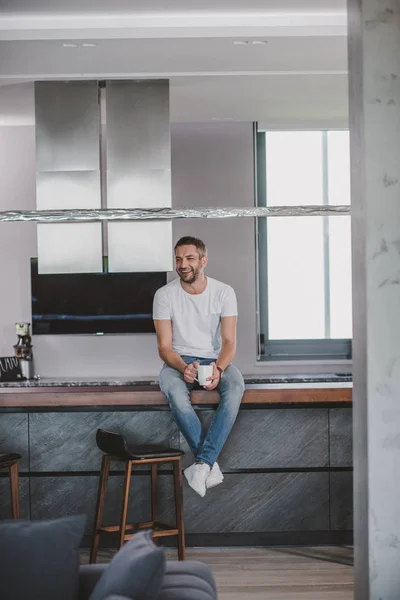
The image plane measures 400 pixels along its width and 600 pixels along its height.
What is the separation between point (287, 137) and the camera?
8.08 m

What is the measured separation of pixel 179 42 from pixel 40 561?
3499 mm

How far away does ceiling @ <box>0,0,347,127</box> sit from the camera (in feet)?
16.4

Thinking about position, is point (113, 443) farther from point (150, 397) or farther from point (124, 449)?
point (150, 397)

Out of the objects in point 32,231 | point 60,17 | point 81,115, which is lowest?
point 32,231

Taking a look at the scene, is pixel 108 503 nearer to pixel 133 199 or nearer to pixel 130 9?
pixel 133 199

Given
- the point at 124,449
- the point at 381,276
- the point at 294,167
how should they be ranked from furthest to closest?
the point at 294,167, the point at 124,449, the point at 381,276

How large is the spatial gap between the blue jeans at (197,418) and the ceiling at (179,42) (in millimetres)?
1945

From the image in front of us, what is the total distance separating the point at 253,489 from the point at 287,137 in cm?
379

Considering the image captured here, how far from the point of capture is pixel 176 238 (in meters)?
7.96

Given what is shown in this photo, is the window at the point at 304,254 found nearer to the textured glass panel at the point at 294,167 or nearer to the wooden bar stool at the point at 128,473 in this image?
the textured glass panel at the point at 294,167

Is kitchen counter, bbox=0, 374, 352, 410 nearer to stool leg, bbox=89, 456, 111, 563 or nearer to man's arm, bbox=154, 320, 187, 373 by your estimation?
man's arm, bbox=154, 320, 187, 373

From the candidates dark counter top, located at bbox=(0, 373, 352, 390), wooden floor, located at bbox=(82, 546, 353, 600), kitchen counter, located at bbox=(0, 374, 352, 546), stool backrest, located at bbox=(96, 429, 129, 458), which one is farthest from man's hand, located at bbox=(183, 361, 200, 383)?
dark counter top, located at bbox=(0, 373, 352, 390)

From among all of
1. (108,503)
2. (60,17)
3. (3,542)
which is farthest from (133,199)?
(3,542)

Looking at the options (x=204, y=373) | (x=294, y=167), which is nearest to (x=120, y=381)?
(x=294, y=167)
